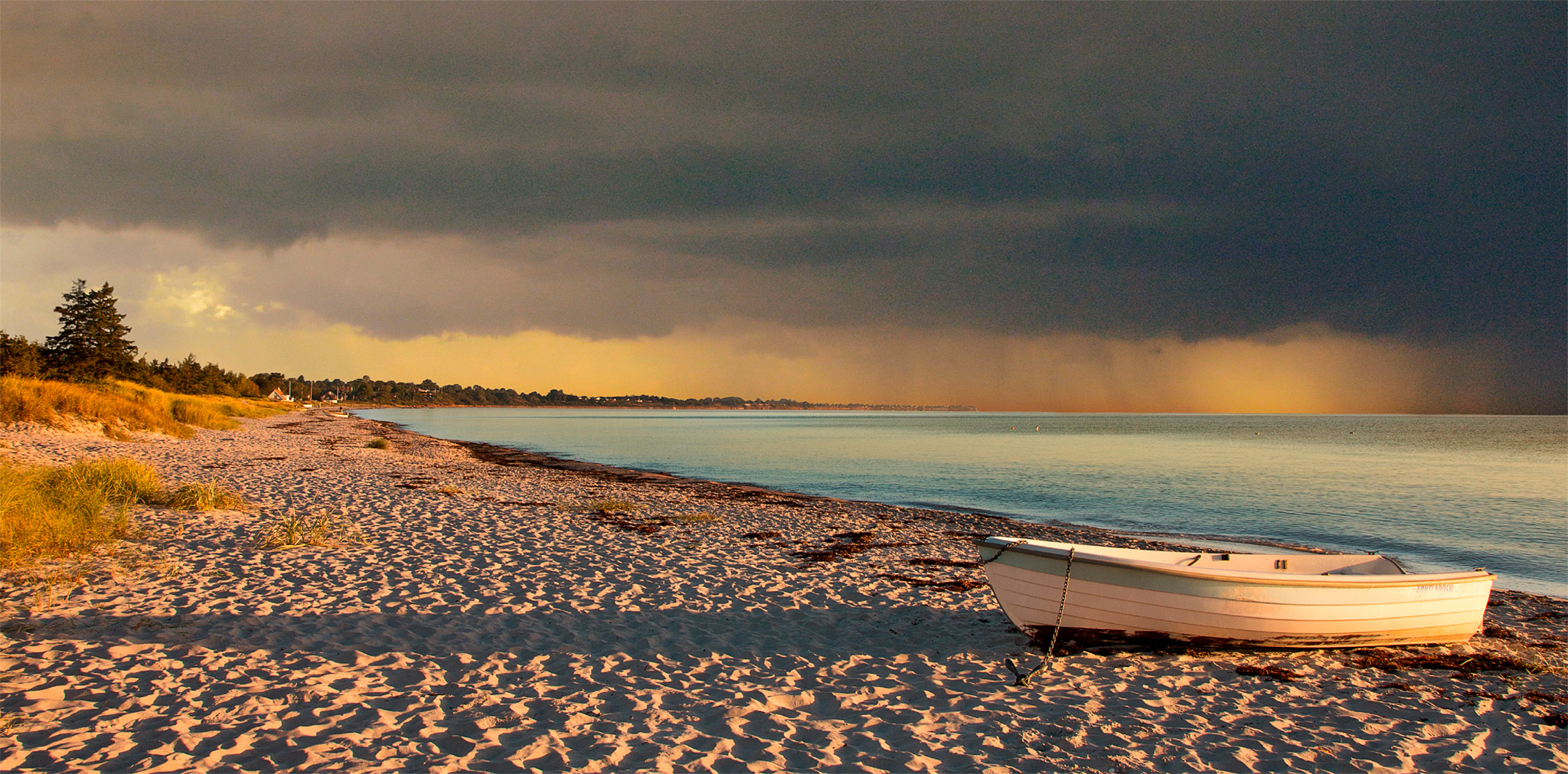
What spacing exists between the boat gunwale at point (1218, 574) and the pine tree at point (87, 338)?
65.0m

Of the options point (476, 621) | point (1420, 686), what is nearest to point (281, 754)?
point (476, 621)

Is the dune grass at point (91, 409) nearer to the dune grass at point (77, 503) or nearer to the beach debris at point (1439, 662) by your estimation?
the dune grass at point (77, 503)

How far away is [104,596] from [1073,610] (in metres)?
11.9

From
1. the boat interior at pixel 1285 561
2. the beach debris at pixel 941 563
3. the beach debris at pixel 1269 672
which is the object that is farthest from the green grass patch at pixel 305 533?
the beach debris at pixel 1269 672

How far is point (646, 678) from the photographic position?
7730 millimetres

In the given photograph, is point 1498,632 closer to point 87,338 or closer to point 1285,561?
point 1285,561

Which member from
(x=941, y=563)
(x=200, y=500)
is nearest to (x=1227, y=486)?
(x=941, y=563)

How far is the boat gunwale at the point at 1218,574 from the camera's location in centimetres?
841

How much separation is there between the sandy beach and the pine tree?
170 ft

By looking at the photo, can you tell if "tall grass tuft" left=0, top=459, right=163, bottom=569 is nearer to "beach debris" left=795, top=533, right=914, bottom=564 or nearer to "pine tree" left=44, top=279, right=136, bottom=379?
"beach debris" left=795, top=533, right=914, bottom=564

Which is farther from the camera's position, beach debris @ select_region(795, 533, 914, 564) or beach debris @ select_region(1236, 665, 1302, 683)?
beach debris @ select_region(795, 533, 914, 564)

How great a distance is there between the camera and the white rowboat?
8547 millimetres

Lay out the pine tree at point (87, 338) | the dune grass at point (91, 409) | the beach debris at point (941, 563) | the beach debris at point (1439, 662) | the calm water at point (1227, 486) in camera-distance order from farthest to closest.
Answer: the pine tree at point (87, 338), the dune grass at point (91, 409), the calm water at point (1227, 486), the beach debris at point (941, 563), the beach debris at point (1439, 662)

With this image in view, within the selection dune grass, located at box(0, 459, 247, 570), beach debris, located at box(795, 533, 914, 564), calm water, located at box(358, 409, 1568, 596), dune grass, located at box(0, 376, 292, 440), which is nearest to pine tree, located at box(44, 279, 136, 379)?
dune grass, located at box(0, 376, 292, 440)
